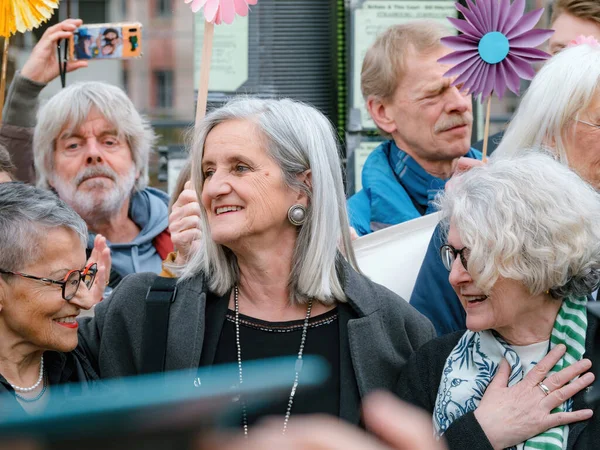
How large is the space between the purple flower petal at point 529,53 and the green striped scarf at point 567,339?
1077mm

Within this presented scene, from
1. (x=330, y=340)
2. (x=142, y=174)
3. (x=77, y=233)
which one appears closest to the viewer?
(x=77, y=233)

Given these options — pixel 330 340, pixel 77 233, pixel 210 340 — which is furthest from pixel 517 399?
pixel 77 233

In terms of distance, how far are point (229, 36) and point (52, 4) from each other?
1.61 meters

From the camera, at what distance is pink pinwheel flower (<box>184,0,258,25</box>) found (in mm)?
3205

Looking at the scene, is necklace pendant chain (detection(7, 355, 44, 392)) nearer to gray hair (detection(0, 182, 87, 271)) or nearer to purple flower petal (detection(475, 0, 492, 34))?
gray hair (detection(0, 182, 87, 271))

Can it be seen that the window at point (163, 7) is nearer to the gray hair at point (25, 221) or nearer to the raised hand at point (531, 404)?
the gray hair at point (25, 221)

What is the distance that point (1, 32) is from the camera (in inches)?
132

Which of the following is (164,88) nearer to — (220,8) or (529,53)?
(220,8)

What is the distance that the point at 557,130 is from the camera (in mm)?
2949

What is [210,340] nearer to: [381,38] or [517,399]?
[517,399]

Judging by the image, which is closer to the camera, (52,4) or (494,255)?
(494,255)

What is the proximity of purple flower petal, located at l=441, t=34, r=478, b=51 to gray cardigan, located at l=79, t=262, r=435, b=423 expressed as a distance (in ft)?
3.14

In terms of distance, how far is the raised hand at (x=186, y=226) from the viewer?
123 inches

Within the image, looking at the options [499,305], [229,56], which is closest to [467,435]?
[499,305]
